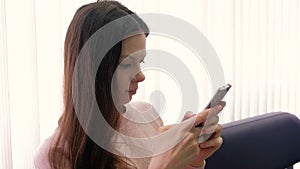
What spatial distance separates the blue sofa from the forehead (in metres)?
0.55

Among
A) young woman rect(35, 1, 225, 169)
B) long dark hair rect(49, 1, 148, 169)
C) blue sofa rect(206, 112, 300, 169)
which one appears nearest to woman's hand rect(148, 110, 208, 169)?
young woman rect(35, 1, 225, 169)

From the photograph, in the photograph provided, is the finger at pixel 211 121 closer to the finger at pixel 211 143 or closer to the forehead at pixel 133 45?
the finger at pixel 211 143

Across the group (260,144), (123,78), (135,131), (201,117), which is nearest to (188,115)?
(201,117)

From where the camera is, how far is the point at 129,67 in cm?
84

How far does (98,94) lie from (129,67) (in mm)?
86

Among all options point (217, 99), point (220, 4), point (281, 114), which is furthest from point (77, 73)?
point (220, 4)

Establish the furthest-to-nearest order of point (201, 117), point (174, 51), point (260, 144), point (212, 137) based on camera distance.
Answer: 1. point (174, 51)
2. point (260, 144)
3. point (212, 137)
4. point (201, 117)

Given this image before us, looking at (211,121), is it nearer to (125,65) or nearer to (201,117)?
(201,117)

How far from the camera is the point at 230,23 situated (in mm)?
1903

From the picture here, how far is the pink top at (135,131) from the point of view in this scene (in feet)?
2.87

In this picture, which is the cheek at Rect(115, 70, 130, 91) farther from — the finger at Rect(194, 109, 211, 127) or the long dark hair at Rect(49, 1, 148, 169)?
the finger at Rect(194, 109, 211, 127)

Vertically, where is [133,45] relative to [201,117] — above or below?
above

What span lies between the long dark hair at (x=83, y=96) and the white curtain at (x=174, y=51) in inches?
18.6

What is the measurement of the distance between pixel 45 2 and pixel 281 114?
958 millimetres
